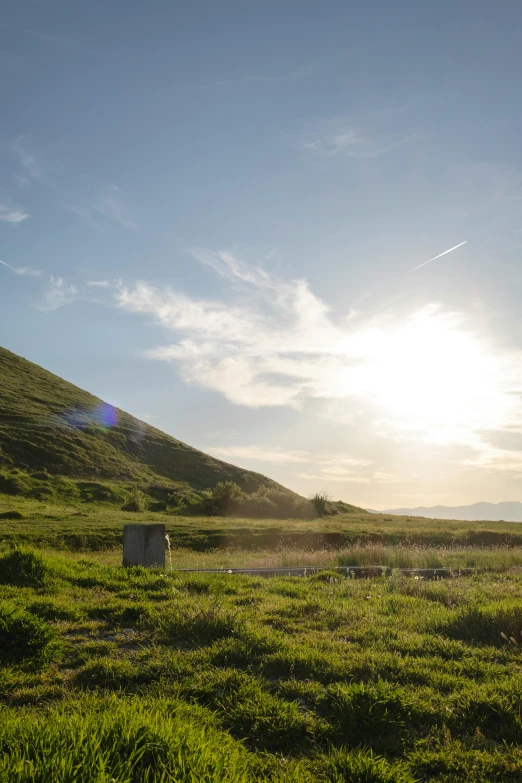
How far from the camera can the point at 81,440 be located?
64250 mm

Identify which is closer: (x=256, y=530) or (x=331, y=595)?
(x=331, y=595)

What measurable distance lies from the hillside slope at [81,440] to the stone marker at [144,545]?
38.4 m

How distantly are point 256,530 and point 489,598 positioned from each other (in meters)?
23.2

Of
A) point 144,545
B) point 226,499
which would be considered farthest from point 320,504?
point 144,545

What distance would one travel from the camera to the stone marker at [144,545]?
588 inches

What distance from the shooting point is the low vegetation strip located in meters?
3.64

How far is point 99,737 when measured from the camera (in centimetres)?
356

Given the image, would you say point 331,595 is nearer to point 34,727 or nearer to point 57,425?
point 34,727

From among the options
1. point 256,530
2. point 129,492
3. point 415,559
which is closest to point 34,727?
point 415,559

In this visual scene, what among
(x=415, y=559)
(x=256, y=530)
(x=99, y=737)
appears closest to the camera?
(x=99, y=737)

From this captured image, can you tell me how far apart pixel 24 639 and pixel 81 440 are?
60.6m

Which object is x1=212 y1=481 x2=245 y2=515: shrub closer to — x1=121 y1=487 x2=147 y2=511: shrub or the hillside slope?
x1=121 y1=487 x2=147 y2=511: shrub

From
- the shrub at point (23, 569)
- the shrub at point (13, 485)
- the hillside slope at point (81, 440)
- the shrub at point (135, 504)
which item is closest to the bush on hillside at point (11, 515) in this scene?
the shrub at point (135, 504)

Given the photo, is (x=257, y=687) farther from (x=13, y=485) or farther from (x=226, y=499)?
(x=13, y=485)
